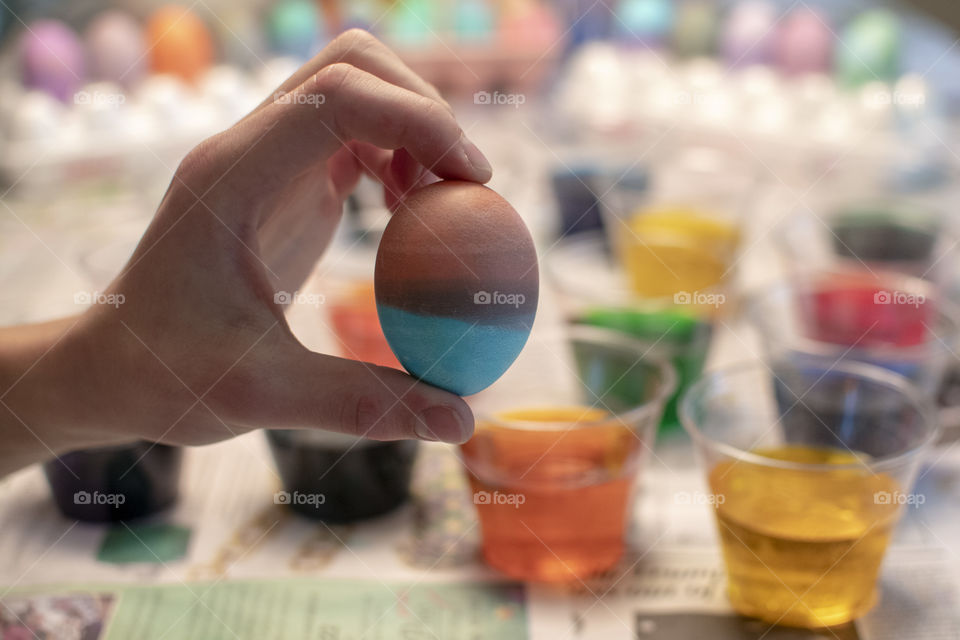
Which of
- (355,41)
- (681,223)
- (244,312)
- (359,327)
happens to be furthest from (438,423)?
(681,223)

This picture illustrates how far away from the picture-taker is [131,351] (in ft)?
2.28

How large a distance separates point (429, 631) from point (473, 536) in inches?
6.0

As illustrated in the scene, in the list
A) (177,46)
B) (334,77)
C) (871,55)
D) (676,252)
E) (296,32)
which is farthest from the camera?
(296,32)

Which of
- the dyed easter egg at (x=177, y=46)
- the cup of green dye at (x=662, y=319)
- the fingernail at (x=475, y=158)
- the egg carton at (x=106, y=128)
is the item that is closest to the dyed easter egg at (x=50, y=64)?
the egg carton at (x=106, y=128)

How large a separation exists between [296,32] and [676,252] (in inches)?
55.1

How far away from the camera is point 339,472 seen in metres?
0.97

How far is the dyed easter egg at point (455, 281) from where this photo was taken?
0.64m

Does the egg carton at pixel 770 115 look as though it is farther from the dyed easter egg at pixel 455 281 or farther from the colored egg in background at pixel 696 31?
the dyed easter egg at pixel 455 281

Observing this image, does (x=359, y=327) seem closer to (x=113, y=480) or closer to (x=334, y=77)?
(x=113, y=480)

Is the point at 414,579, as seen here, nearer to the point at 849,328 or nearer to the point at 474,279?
the point at 474,279

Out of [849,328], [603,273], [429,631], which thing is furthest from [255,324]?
[603,273]

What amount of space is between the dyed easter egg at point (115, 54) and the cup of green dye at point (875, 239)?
1.54 meters

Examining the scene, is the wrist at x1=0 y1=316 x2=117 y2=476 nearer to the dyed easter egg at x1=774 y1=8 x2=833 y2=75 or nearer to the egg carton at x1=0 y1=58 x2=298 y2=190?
the egg carton at x1=0 y1=58 x2=298 y2=190

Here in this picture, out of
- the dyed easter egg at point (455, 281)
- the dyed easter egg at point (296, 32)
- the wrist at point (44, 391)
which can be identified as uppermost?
the dyed easter egg at point (455, 281)
